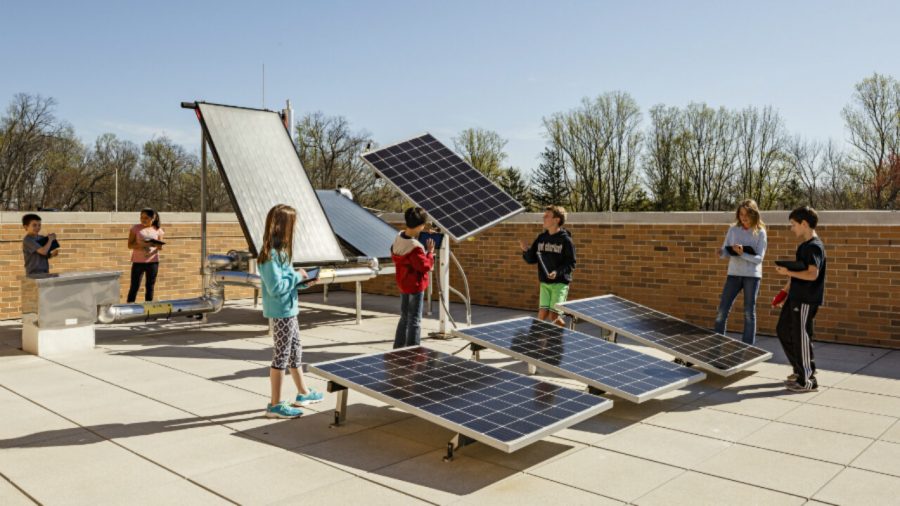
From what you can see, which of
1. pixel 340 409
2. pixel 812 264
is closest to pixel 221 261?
pixel 340 409

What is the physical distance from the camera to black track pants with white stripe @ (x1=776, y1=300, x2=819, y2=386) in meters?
6.56

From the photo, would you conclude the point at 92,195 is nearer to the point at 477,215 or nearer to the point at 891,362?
the point at 477,215

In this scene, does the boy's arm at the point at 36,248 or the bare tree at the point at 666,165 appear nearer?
the boy's arm at the point at 36,248

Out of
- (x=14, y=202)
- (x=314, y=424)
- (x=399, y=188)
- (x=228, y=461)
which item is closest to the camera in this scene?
(x=228, y=461)

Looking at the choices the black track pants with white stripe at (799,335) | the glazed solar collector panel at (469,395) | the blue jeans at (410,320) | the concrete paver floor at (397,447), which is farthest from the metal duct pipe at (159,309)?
the black track pants with white stripe at (799,335)

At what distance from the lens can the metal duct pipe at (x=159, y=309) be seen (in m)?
8.67

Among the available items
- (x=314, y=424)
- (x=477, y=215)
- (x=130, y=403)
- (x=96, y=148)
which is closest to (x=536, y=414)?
(x=314, y=424)

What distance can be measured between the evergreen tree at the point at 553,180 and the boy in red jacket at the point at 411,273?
57512 mm

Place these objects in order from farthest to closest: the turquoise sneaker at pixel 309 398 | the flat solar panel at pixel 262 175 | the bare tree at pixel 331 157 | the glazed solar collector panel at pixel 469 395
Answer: the bare tree at pixel 331 157, the flat solar panel at pixel 262 175, the turquoise sneaker at pixel 309 398, the glazed solar collector panel at pixel 469 395

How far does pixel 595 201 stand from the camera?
2437 inches

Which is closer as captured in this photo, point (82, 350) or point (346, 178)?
point (82, 350)

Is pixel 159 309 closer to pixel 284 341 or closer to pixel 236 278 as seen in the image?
pixel 236 278

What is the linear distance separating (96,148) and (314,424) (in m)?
62.7

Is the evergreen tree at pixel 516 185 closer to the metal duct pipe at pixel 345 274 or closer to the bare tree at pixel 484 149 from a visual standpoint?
the bare tree at pixel 484 149
